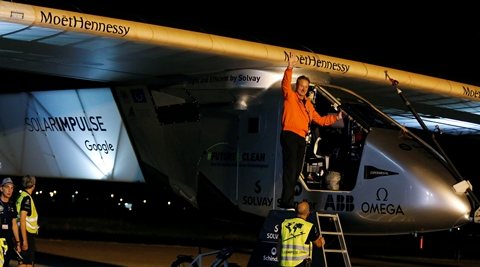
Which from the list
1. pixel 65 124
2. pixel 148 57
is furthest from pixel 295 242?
pixel 65 124

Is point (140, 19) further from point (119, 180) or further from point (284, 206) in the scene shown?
point (119, 180)

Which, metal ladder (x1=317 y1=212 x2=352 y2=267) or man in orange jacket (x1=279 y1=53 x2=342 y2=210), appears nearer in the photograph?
metal ladder (x1=317 y1=212 x2=352 y2=267)

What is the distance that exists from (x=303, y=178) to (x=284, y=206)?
1443 mm

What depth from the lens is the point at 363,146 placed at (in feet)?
34.6

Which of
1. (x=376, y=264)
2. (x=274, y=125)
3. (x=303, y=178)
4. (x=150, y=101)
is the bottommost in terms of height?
(x=376, y=264)

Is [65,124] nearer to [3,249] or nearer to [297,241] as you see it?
[3,249]

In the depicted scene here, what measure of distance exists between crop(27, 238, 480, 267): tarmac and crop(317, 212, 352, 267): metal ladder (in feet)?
11.8

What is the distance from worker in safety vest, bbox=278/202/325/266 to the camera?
315 inches

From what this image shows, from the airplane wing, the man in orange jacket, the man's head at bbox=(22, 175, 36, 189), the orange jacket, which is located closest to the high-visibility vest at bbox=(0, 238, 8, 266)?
the man's head at bbox=(22, 175, 36, 189)

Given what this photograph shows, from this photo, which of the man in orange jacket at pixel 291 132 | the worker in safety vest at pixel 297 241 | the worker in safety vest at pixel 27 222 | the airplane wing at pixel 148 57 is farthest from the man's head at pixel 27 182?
the worker in safety vest at pixel 297 241

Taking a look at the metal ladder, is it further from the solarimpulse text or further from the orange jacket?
the solarimpulse text

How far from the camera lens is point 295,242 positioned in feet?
26.4

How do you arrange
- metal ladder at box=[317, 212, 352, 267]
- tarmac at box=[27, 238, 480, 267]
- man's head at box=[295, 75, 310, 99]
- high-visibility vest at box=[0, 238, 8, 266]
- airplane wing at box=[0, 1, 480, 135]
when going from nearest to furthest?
high-visibility vest at box=[0, 238, 8, 266], metal ladder at box=[317, 212, 352, 267], airplane wing at box=[0, 1, 480, 135], man's head at box=[295, 75, 310, 99], tarmac at box=[27, 238, 480, 267]

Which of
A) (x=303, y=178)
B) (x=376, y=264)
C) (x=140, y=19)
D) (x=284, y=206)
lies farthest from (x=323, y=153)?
(x=376, y=264)
